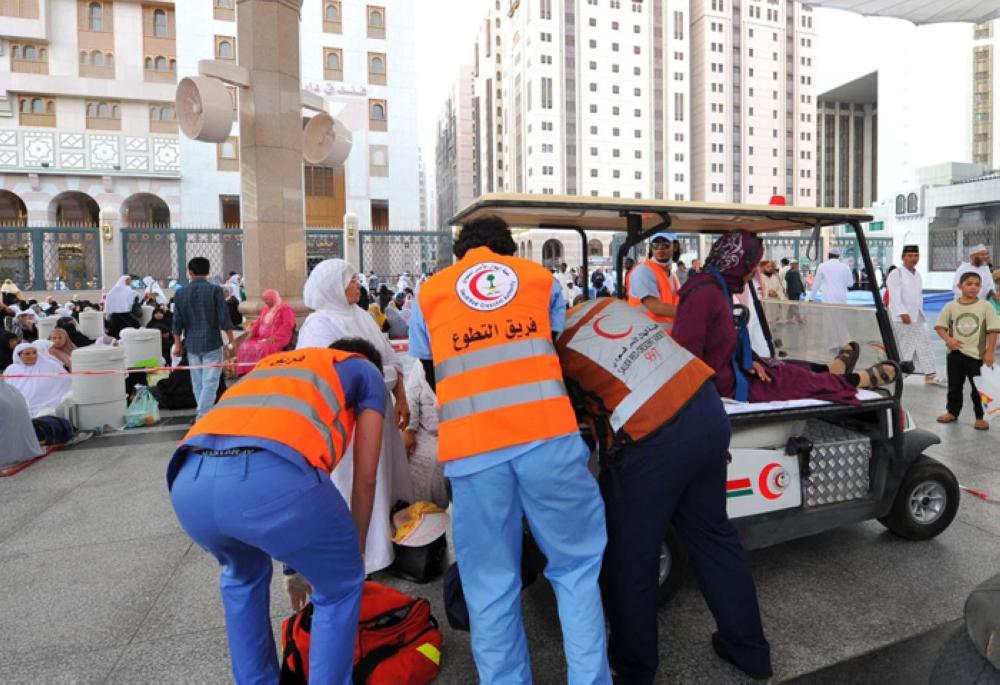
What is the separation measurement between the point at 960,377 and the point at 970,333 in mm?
525

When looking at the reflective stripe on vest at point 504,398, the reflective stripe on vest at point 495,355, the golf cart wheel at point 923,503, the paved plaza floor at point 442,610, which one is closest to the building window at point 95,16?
the paved plaza floor at point 442,610

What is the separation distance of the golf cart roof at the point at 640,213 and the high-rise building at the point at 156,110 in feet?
125

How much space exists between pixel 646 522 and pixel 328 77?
147 ft

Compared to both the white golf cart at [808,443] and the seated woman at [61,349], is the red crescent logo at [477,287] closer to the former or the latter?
the white golf cart at [808,443]

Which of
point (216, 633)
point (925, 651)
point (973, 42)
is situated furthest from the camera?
point (973, 42)

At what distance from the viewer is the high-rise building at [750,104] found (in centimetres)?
7962

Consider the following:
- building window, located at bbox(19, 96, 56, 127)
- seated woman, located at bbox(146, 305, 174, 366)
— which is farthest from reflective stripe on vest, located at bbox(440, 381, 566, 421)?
building window, located at bbox(19, 96, 56, 127)

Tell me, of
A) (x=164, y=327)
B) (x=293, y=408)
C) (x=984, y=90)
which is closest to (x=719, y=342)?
(x=293, y=408)

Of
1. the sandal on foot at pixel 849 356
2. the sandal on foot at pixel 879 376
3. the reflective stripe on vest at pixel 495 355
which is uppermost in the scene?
the reflective stripe on vest at pixel 495 355

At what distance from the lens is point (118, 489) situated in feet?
17.6

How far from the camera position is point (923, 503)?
4.00 metres

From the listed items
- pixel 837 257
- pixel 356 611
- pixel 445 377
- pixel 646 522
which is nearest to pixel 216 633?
pixel 356 611

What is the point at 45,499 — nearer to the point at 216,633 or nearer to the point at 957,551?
the point at 216,633

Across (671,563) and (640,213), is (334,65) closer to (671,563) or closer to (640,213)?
(640,213)
